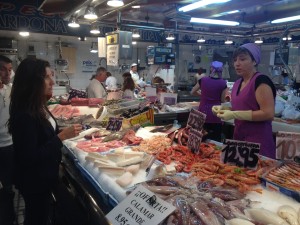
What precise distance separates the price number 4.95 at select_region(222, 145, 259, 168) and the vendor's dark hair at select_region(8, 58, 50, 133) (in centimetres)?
165

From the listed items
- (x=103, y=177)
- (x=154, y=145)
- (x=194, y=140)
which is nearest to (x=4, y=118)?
(x=154, y=145)

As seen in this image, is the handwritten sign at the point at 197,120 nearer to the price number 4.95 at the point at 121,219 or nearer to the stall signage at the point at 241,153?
the stall signage at the point at 241,153

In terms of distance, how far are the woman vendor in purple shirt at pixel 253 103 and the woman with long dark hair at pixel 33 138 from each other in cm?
203

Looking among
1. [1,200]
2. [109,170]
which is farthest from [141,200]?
[1,200]

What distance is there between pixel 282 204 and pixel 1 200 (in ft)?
12.2

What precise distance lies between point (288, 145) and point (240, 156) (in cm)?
46

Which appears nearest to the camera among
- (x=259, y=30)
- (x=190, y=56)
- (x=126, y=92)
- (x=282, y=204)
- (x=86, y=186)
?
(x=282, y=204)

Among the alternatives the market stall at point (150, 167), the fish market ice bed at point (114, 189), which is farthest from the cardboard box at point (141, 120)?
the fish market ice bed at point (114, 189)

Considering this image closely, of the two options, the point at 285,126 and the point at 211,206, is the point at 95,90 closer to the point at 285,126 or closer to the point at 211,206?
the point at 285,126

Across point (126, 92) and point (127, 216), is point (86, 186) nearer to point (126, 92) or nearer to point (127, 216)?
point (127, 216)

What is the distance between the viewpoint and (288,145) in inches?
98.3

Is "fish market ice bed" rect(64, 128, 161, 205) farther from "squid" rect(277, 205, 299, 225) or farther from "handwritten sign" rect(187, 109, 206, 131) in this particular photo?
"squid" rect(277, 205, 299, 225)

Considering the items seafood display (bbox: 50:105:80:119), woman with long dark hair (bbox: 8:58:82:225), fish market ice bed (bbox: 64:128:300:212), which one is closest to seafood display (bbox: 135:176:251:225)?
fish market ice bed (bbox: 64:128:300:212)

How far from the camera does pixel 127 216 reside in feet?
5.44
